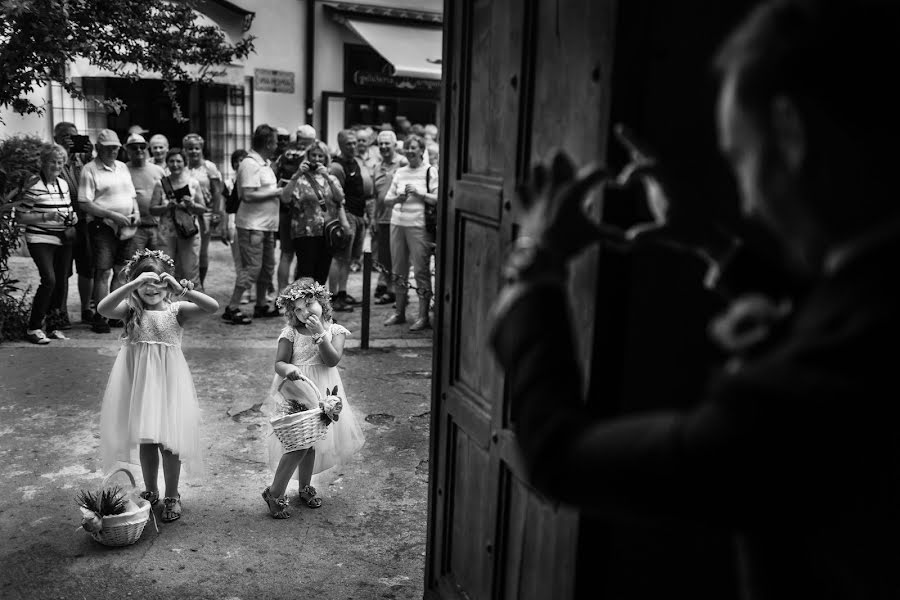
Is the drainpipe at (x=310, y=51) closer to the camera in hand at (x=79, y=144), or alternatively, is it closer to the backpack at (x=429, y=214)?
the camera in hand at (x=79, y=144)

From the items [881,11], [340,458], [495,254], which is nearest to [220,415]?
[340,458]

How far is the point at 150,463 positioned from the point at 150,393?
400mm

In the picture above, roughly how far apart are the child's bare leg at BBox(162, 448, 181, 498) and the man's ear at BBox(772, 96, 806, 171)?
4.49m

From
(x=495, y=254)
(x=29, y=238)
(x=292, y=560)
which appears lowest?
(x=292, y=560)

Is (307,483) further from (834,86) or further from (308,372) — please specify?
(834,86)

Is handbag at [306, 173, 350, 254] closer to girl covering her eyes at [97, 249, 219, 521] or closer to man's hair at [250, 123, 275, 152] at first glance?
man's hair at [250, 123, 275, 152]

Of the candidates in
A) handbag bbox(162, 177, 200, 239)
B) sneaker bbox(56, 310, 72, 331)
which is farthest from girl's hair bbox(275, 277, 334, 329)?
sneaker bbox(56, 310, 72, 331)

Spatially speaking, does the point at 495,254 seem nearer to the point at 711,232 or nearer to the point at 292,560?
the point at 711,232

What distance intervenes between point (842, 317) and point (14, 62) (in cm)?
800

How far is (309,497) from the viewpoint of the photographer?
5371 mm

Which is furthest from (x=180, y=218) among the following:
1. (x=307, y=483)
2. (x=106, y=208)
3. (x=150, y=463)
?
(x=307, y=483)

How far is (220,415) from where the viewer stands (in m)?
6.87

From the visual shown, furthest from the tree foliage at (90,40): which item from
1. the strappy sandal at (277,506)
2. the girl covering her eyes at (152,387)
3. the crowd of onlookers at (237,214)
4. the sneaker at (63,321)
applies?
the strappy sandal at (277,506)

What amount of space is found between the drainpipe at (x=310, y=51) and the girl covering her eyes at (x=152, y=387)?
1207 cm
